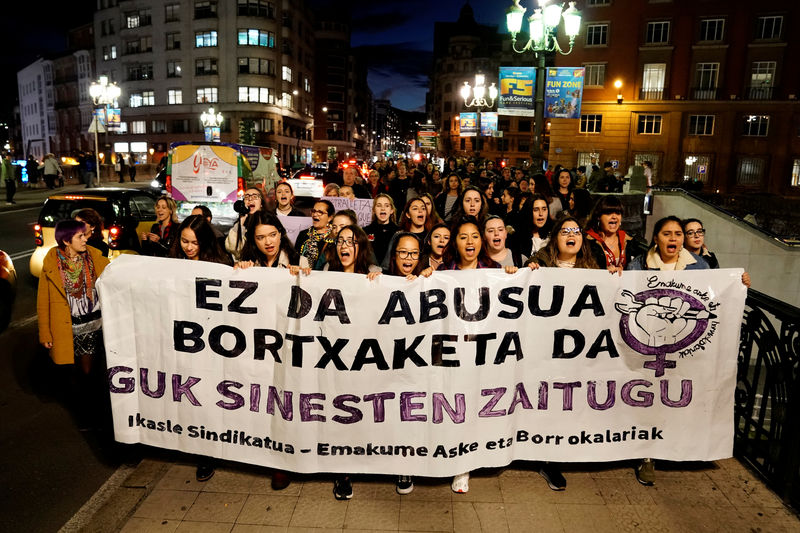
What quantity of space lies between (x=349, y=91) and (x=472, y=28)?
30.7m

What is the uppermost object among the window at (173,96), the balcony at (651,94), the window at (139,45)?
the window at (139,45)

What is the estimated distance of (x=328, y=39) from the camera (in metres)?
100

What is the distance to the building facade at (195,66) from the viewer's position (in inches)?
2571

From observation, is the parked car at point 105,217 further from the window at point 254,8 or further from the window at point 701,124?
the window at point 254,8

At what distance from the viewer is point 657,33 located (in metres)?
40.8

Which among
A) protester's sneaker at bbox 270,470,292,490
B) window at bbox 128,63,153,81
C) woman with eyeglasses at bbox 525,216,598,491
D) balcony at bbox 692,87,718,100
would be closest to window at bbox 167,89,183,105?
window at bbox 128,63,153,81

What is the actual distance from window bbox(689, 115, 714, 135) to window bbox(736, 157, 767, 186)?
3482 millimetres

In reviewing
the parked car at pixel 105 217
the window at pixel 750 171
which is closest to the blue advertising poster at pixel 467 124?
the parked car at pixel 105 217

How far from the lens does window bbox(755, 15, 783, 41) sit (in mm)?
40000

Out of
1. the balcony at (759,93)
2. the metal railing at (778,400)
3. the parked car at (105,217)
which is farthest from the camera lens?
the balcony at (759,93)

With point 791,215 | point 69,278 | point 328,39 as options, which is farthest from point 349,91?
point 69,278

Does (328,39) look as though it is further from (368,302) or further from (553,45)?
(368,302)

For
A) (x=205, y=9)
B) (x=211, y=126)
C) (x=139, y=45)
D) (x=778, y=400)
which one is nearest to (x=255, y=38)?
(x=205, y=9)

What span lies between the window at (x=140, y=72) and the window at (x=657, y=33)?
56019mm
